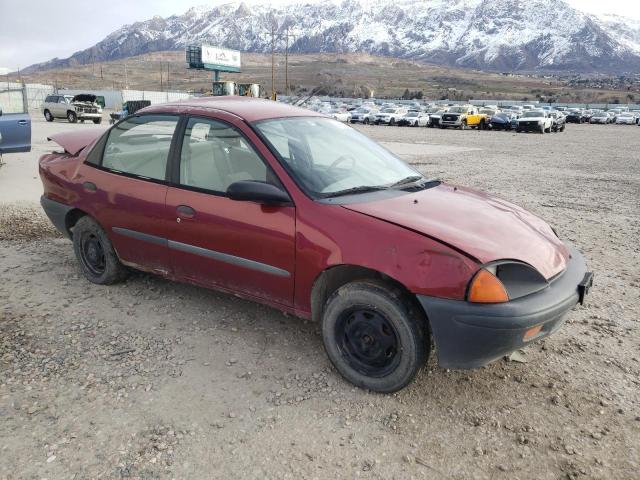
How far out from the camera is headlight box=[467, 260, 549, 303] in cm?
274

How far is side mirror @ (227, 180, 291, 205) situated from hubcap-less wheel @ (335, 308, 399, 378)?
2.62ft

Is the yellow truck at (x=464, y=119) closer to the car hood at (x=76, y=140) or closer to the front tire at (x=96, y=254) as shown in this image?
the car hood at (x=76, y=140)

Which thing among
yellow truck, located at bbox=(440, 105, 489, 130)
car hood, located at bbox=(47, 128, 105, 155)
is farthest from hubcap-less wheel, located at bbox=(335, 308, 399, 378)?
yellow truck, located at bbox=(440, 105, 489, 130)

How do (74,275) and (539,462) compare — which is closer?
(539,462)

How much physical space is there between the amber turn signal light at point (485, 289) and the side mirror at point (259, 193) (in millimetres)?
1204

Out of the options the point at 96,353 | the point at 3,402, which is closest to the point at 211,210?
the point at 96,353

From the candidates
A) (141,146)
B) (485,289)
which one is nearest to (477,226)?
(485,289)

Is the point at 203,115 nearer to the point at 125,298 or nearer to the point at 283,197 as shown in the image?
the point at 283,197

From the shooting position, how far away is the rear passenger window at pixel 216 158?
141 inches

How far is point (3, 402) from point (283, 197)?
6.44 ft

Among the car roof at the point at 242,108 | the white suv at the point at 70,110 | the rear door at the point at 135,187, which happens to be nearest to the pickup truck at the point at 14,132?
the rear door at the point at 135,187

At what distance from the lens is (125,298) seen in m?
4.42

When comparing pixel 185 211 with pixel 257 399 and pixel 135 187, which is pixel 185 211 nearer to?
pixel 135 187

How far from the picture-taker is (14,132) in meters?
9.54
